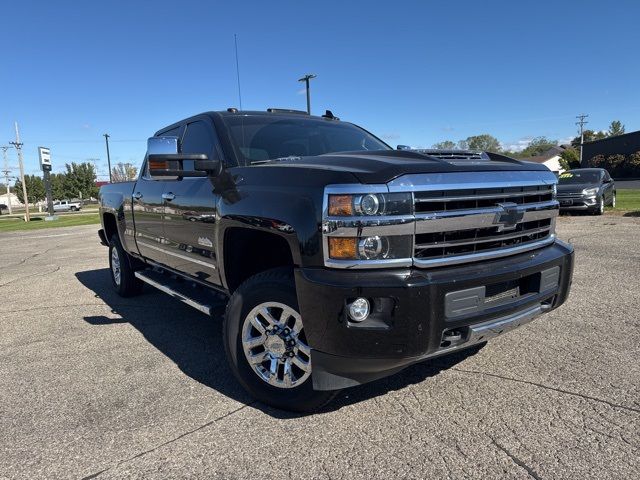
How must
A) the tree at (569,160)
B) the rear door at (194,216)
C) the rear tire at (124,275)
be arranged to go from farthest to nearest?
the tree at (569,160)
the rear tire at (124,275)
the rear door at (194,216)

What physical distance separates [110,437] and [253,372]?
0.87 m

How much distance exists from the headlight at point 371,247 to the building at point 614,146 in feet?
169

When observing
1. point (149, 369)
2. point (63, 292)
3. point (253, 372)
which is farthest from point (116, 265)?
point (253, 372)

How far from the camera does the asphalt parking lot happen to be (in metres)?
2.35

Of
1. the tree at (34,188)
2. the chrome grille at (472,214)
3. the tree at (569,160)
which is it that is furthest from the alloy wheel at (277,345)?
the tree at (34,188)

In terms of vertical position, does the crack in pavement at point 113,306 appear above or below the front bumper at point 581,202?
below

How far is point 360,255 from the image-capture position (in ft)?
7.85

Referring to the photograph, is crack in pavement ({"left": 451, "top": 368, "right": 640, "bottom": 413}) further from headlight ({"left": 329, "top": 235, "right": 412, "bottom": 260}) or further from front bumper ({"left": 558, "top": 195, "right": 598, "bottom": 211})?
front bumper ({"left": 558, "top": 195, "right": 598, "bottom": 211})

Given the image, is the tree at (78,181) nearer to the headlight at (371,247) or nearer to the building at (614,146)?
the building at (614,146)

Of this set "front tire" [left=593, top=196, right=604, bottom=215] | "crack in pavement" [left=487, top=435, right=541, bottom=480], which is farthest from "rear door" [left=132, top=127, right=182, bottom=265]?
"front tire" [left=593, top=196, right=604, bottom=215]

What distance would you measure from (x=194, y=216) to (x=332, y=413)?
186cm

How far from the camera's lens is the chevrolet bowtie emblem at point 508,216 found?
2721 millimetres

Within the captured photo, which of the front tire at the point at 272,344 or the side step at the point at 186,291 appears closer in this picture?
the front tire at the point at 272,344

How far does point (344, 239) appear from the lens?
2.40 meters
